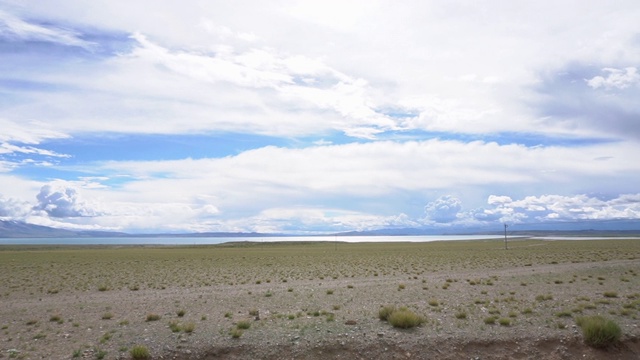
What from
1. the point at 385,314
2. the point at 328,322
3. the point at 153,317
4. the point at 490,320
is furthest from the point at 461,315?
the point at 153,317

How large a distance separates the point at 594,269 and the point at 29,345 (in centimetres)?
3540

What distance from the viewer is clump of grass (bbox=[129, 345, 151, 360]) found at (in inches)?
487

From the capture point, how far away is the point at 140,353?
40.8 feet

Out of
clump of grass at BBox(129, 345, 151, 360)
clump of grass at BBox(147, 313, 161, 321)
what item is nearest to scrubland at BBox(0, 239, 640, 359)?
clump of grass at BBox(129, 345, 151, 360)

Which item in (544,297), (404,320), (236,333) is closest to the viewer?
(236,333)

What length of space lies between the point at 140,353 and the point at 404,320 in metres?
7.68

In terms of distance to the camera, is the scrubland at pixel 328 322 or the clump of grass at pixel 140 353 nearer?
the clump of grass at pixel 140 353

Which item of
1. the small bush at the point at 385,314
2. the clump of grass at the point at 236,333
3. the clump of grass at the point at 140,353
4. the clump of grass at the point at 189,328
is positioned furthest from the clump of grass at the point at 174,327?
the small bush at the point at 385,314

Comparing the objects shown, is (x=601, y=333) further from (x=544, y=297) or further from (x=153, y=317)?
(x=153, y=317)

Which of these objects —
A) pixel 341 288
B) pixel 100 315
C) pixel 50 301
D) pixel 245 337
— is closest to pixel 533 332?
pixel 245 337

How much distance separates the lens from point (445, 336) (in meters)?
13.7

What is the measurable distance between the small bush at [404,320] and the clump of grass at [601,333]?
15.3 ft

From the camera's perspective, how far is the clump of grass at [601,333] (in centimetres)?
1312

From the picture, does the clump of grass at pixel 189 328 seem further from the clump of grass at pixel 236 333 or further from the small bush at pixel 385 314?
the small bush at pixel 385 314
